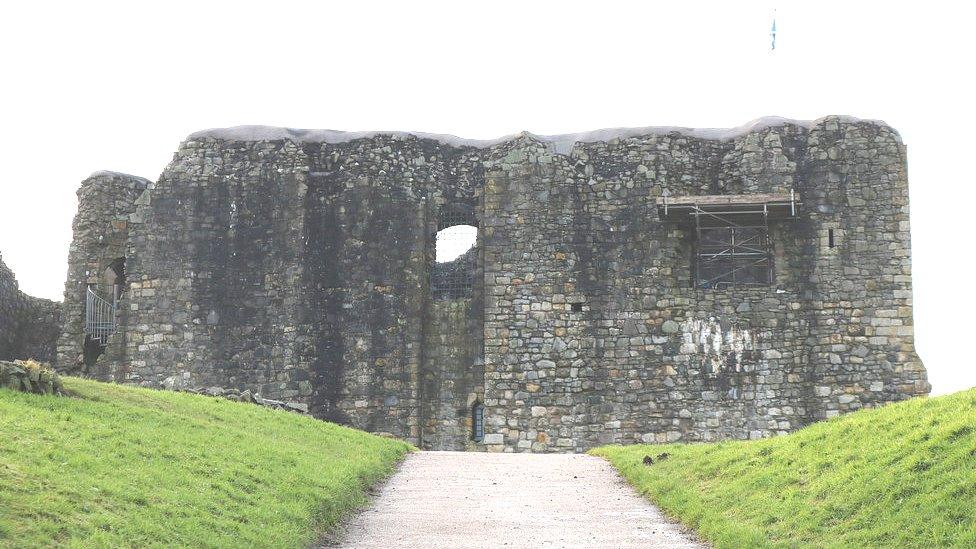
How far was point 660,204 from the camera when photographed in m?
27.6

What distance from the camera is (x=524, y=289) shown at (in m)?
27.9

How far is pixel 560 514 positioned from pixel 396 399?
12583 millimetres

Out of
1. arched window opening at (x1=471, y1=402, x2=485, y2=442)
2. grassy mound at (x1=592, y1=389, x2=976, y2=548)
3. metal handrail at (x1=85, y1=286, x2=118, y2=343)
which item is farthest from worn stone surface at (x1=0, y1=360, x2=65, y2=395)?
metal handrail at (x1=85, y1=286, x2=118, y2=343)

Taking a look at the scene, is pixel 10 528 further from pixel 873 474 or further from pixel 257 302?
pixel 257 302

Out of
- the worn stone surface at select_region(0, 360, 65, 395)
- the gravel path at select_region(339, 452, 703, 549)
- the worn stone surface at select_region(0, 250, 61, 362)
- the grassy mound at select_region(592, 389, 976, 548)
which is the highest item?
the worn stone surface at select_region(0, 250, 61, 362)

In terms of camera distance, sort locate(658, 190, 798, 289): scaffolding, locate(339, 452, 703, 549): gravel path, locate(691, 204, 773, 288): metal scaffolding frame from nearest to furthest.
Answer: locate(339, 452, 703, 549): gravel path
locate(658, 190, 798, 289): scaffolding
locate(691, 204, 773, 288): metal scaffolding frame

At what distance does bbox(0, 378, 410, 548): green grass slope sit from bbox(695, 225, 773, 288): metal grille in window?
11052mm

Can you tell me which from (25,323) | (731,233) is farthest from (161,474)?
(25,323)

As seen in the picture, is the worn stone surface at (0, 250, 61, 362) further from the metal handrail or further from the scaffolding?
the scaffolding

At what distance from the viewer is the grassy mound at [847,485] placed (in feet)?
39.6

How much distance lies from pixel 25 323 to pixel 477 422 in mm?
13328

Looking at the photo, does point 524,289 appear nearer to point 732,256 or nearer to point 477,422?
point 477,422

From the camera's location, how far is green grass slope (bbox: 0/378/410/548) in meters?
11.7

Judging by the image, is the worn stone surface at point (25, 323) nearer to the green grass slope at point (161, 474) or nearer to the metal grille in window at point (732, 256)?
the green grass slope at point (161, 474)
